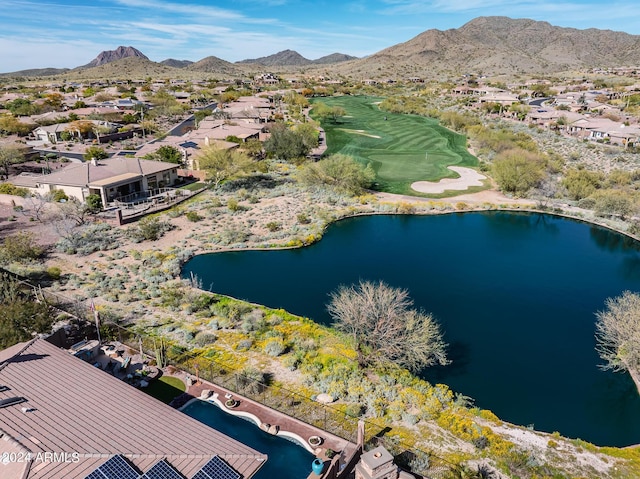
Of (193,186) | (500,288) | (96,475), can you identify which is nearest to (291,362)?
(96,475)

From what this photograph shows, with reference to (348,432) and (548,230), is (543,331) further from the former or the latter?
(548,230)

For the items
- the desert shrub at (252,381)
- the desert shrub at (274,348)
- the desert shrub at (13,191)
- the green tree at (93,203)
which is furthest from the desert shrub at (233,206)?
the desert shrub at (252,381)

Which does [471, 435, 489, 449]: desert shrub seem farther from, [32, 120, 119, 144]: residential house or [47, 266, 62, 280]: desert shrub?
[32, 120, 119, 144]: residential house

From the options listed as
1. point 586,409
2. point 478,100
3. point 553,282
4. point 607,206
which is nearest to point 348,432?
point 586,409

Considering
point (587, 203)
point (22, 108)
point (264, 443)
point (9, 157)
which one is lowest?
point (264, 443)

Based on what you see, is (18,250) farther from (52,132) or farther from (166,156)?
(52,132)

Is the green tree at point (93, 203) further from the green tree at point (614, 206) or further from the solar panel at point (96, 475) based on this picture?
the green tree at point (614, 206)

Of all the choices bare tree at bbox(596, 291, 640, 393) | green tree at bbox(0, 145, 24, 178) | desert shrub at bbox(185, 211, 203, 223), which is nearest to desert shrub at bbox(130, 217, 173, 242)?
desert shrub at bbox(185, 211, 203, 223)
